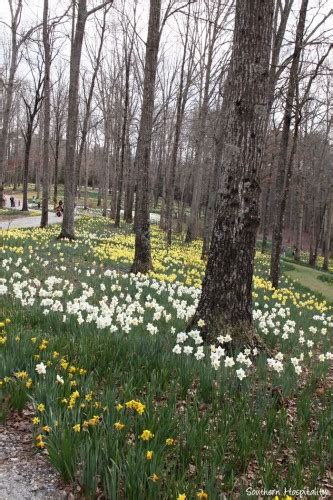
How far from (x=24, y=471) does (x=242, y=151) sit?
391 cm

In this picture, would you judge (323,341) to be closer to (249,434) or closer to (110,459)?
(249,434)

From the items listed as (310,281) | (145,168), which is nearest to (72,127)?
(145,168)

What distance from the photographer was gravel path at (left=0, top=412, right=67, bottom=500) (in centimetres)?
266

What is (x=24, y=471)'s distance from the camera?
2883 millimetres

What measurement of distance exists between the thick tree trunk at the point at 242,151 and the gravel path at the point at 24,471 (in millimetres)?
2641

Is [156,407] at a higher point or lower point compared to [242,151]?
lower

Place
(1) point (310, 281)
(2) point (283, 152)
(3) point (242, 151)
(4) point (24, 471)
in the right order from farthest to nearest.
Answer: (1) point (310, 281), (2) point (283, 152), (3) point (242, 151), (4) point (24, 471)

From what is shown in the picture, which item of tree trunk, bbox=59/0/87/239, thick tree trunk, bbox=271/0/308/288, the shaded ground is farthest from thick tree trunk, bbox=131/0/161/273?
the shaded ground

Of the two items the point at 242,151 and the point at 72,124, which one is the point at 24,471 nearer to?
the point at 242,151

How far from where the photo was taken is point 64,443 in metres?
2.67

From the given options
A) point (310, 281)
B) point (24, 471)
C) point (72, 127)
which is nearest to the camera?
point (24, 471)

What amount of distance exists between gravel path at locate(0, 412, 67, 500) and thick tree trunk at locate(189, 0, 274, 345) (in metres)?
2.64

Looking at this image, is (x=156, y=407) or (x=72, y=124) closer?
(x=156, y=407)

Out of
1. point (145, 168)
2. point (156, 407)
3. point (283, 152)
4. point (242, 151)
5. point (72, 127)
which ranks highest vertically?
point (72, 127)
